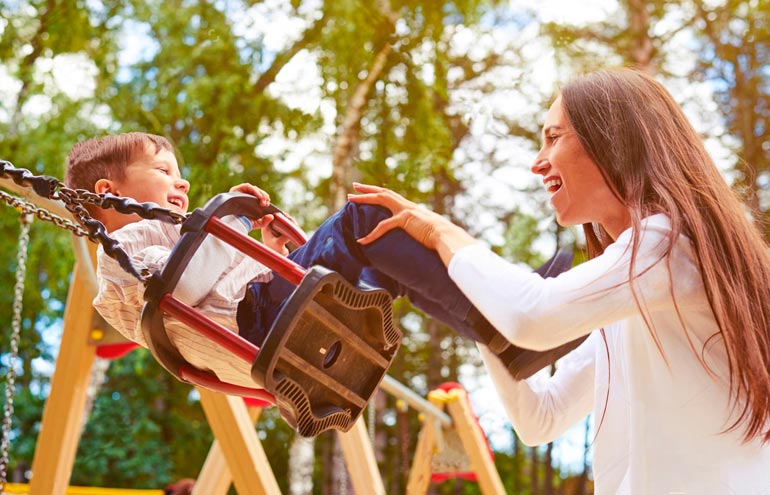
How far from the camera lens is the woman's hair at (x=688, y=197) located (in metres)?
1.20

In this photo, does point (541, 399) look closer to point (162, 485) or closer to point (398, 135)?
point (398, 135)

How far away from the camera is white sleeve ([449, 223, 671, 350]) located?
1.16 meters

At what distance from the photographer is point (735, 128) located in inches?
362

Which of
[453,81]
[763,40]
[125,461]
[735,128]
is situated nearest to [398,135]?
[453,81]

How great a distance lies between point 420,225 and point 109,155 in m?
0.98

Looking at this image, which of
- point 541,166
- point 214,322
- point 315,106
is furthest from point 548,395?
point 315,106

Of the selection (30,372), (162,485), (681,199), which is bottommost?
(162,485)

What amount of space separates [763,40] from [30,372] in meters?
9.52

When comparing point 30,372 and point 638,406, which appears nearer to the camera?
point 638,406

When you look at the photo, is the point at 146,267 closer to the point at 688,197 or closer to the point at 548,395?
the point at 548,395

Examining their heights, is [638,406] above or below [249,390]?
above

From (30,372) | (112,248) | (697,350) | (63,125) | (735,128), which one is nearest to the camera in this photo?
(697,350)

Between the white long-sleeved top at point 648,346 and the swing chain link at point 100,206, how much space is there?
0.55m

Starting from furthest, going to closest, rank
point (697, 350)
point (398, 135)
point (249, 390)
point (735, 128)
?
point (735, 128) → point (398, 135) → point (249, 390) → point (697, 350)
